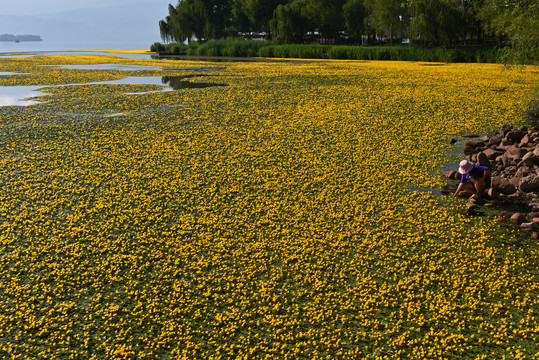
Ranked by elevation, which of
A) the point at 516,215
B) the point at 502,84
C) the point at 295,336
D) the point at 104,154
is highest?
the point at 502,84

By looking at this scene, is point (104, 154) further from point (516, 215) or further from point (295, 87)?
point (295, 87)

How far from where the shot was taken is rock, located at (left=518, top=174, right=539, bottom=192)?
29.5 ft

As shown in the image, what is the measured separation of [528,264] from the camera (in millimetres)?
6613

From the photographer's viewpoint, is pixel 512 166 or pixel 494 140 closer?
pixel 512 166

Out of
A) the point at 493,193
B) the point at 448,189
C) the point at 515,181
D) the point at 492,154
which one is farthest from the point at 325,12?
the point at 493,193

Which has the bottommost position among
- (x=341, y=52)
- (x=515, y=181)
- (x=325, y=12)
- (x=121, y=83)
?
(x=515, y=181)

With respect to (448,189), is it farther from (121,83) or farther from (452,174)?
(121,83)

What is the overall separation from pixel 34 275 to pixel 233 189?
4723mm

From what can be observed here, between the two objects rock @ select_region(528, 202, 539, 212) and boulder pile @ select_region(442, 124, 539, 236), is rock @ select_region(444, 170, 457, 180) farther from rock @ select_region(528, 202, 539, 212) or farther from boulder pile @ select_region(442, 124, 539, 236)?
rock @ select_region(528, 202, 539, 212)

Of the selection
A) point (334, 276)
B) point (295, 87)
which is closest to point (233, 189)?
point (334, 276)

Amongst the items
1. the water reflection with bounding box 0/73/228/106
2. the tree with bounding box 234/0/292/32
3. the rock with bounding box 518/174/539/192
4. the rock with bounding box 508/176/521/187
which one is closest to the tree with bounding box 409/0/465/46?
the water reflection with bounding box 0/73/228/106

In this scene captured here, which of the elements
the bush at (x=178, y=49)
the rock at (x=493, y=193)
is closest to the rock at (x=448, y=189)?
the rock at (x=493, y=193)

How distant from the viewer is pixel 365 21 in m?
63.4

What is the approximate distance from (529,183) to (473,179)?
4.32 feet
